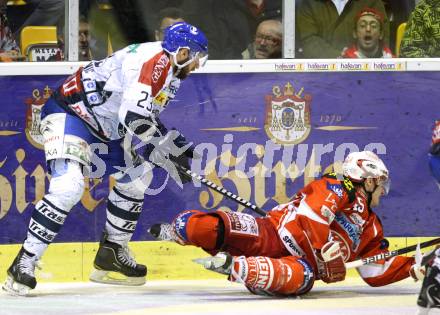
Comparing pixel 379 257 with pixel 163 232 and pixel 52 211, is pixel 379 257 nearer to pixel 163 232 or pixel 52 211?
pixel 163 232

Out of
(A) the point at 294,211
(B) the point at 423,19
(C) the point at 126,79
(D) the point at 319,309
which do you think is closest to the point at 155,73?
(C) the point at 126,79

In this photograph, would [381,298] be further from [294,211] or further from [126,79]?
[126,79]

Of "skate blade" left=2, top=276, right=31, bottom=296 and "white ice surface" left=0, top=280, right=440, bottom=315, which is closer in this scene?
"white ice surface" left=0, top=280, right=440, bottom=315

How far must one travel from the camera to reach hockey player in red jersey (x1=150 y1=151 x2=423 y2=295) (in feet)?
24.2

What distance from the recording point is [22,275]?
732cm

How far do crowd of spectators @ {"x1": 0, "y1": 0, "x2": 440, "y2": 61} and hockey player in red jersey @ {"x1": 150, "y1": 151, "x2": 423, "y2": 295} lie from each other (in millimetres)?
1247

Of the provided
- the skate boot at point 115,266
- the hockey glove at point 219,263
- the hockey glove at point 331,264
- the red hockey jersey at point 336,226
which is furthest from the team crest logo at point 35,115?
the hockey glove at point 331,264

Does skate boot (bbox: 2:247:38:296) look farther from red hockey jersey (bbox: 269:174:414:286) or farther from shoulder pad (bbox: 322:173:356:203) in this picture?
shoulder pad (bbox: 322:173:356:203)

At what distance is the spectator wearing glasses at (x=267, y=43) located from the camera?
8578 millimetres

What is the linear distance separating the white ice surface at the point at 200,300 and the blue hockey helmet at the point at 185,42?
4.20 feet

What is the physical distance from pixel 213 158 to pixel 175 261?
675 millimetres

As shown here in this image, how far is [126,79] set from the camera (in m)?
7.39

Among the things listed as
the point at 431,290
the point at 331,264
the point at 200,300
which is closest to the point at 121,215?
the point at 200,300

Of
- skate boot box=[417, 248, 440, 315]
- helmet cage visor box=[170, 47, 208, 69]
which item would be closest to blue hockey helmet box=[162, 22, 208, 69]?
helmet cage visor box=[170, 47, 208, 69]
